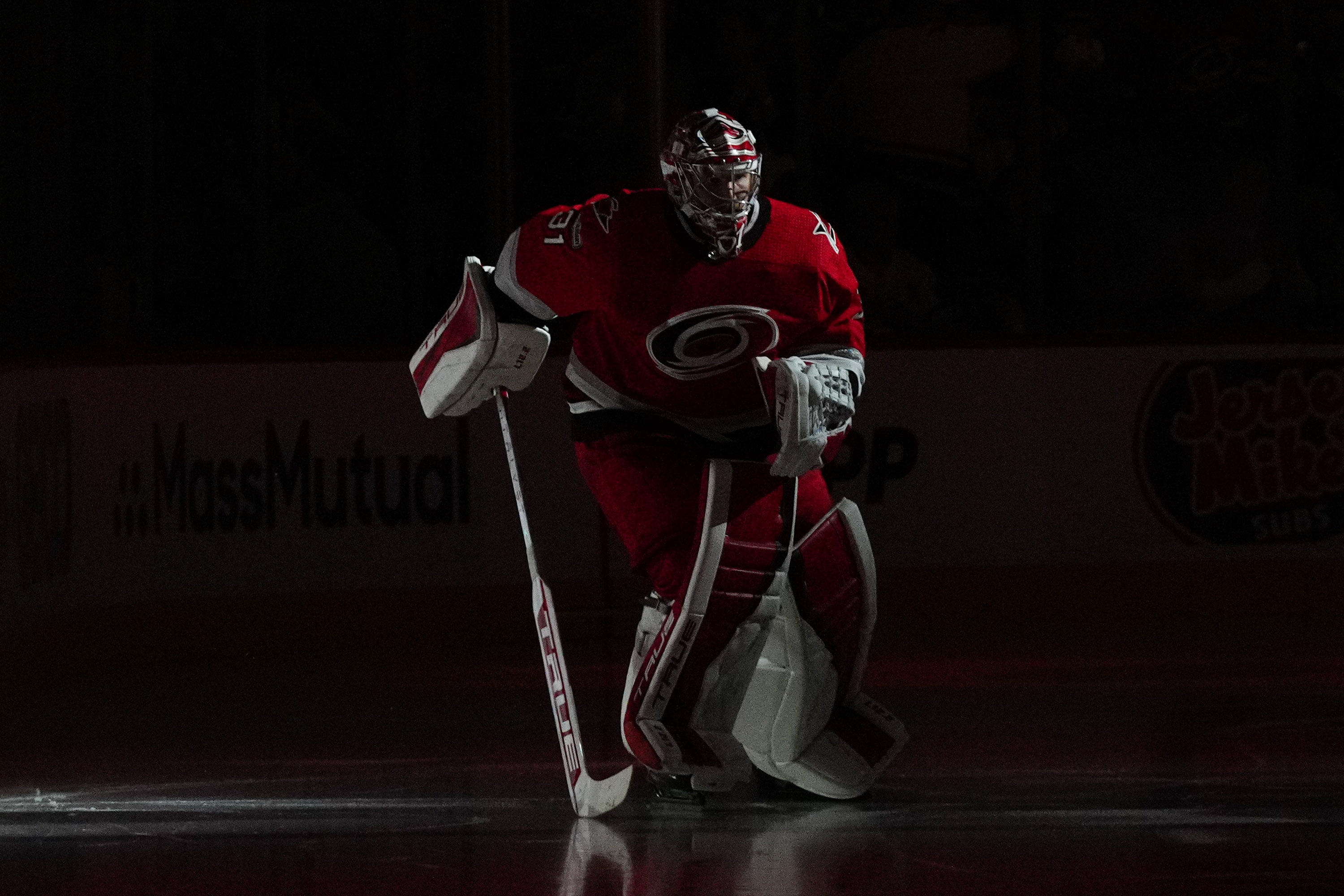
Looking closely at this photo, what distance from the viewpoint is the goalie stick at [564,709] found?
10.8 ft

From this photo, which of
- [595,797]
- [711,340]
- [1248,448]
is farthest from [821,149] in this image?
[595,797]

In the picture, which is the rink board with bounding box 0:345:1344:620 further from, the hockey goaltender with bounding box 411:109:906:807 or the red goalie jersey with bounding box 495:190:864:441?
the red goalie jersey with bounding box 495:190:864:441

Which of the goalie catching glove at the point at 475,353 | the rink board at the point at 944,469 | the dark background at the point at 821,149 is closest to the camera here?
the goalie catching glove at the point at 475,353

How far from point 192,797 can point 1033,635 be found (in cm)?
278

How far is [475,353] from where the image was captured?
355cm

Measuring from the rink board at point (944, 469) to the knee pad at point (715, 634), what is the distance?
7.89ft

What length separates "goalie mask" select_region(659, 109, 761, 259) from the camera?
325 cm

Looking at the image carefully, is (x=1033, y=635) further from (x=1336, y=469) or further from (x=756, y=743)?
(x=756, y=743)

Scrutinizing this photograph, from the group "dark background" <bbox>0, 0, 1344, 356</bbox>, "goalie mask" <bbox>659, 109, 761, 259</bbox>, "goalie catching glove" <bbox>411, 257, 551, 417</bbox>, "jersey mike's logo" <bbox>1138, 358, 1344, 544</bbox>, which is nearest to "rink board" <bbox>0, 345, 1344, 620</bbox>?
"jersey mike's logo" <bbox>1138, 358, 1344, 544</bbox>

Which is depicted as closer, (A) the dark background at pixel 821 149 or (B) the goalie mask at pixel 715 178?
(B) the goalie mask at pixel 715 178

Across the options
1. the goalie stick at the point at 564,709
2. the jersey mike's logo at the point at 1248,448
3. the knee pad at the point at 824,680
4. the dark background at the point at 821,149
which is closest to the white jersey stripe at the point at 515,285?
the goalie stick at the point at 564,709

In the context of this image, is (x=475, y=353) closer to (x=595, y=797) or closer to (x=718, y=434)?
(x=718, y=434)

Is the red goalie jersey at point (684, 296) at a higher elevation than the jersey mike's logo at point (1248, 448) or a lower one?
higher

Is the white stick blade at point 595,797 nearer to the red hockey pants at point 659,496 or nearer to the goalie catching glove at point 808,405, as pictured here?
the red hockey pants at point 659,496
